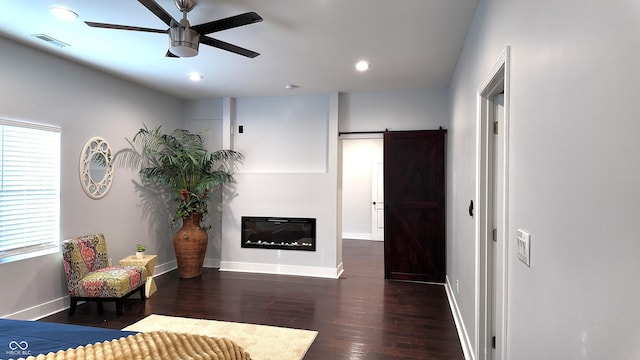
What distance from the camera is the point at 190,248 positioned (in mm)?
5078

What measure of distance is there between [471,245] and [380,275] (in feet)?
8.94

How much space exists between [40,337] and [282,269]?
3.94 meters

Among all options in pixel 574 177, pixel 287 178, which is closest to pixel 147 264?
pixel 287 178

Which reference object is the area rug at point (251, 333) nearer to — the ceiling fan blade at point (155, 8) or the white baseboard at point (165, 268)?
the white baseboard at point (165, 268)

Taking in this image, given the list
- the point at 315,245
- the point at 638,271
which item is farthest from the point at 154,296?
the point at 638,271

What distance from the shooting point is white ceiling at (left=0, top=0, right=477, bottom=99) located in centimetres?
266

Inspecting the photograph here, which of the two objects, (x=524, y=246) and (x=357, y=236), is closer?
(x=524, y=246)

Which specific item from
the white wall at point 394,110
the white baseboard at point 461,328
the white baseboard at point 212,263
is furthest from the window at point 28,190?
the white baseboard at point 461,328

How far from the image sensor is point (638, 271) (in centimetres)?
68

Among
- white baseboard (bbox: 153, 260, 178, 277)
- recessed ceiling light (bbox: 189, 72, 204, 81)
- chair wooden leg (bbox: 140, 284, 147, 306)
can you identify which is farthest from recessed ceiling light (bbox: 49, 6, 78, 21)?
white baseboard (bbox: 153, 260, 178, 277)

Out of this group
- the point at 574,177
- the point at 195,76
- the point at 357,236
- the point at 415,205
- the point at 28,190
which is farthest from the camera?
the point at 357,236

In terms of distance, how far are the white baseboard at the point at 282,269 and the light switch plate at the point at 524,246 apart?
389 cm

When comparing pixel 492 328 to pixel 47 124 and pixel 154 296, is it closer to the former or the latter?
pixel 154 296

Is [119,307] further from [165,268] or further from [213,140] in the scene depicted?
[213,140]
